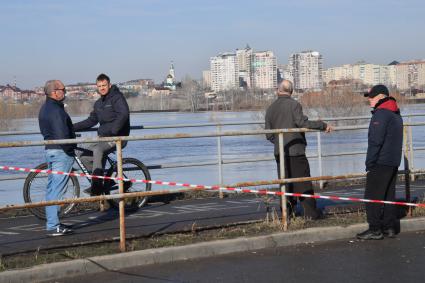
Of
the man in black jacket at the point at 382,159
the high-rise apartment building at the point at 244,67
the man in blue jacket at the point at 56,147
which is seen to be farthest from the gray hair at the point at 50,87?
the high-rise apartment building at the point at 244,67

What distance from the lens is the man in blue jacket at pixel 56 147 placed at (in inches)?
355

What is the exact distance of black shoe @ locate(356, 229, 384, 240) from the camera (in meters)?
8.83

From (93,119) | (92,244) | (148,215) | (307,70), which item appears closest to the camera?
(92,244)

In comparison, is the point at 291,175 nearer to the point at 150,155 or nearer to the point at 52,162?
the point at 52,162

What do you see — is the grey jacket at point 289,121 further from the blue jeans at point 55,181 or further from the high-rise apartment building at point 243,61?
the high-rise apartment building at point 243,61

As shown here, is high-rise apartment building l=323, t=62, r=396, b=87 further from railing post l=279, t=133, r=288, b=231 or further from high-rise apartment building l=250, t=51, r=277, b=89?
railing post l=279, t=133, r=288, b=231

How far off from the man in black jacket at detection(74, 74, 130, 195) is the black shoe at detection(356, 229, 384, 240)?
352cm

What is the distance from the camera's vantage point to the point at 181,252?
26.0 feet

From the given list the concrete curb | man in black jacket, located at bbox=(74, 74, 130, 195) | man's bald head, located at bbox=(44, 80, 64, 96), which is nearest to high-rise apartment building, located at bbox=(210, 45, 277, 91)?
man in black jacket, located at bbox=(74, 74, 130, 195)

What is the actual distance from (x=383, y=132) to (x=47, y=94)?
3896mm

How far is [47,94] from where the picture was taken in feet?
31.0

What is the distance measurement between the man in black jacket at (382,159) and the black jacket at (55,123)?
3412 mm

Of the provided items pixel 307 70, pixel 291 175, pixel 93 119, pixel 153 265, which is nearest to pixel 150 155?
pixel 93 119

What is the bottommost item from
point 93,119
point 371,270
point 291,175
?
point 371,270
